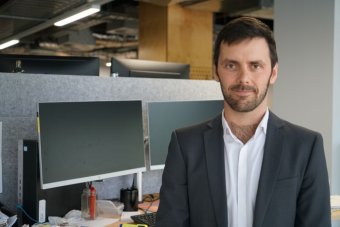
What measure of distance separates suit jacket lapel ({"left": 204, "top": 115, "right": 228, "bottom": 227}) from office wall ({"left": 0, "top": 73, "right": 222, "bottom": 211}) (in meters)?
0.94

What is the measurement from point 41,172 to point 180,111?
0.76 m

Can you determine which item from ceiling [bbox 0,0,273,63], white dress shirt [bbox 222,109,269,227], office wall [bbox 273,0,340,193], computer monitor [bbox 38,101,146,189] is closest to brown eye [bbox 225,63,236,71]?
white dress shirt [bbox 222,109,269,227]

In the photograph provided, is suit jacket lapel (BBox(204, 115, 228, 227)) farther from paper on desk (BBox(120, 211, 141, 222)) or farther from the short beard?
paper on desk (BBox(120, 211, 141, 222))

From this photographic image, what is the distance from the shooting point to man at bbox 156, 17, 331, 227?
36.5 inches

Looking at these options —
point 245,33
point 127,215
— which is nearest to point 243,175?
point 245,33

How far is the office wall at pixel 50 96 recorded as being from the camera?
161cm

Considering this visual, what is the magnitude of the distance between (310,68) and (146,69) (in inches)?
48.9

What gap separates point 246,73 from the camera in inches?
36.4

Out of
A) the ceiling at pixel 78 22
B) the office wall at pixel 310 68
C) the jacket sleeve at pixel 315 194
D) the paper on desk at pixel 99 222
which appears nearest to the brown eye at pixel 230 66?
the jacket sleeve at pixel 315 194

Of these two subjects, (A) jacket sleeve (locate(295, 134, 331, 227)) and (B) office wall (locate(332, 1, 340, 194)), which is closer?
(A) jacket sleeve (locate(295, 134, 331, 227))

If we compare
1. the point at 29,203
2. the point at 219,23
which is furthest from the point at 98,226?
the point at 219,23

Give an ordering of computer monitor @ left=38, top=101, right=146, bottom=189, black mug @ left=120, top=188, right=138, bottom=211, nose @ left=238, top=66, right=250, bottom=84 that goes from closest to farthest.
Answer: nose @ left=238, top=66, right=250, bottom=84 → computer monitor @ left=38, top=101, right=146, bottom=189 → black mug @ left=120, top=188, right=138, bottom=211

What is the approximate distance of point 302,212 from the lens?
0.94 metres

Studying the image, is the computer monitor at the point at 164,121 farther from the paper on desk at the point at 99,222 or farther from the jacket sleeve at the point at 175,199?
the jacket sleeve at the point at 175,199
